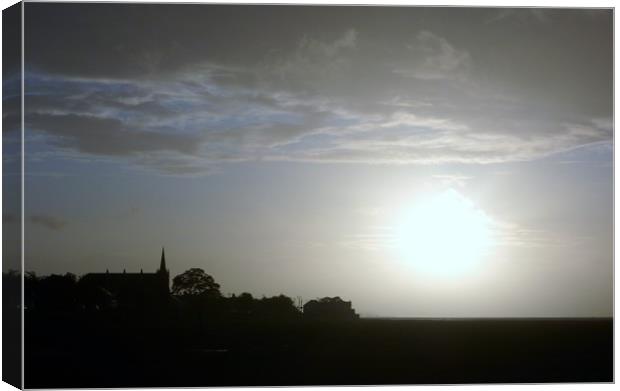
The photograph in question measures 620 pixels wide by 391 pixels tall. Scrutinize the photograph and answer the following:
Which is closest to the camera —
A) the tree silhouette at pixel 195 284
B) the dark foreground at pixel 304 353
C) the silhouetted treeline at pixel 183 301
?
the dark foreground at pixel 304 353

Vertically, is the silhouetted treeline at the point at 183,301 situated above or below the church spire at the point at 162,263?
below

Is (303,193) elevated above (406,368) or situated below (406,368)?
above

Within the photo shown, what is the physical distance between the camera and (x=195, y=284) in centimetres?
1273

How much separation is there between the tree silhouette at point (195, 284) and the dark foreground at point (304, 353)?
14.6 inches

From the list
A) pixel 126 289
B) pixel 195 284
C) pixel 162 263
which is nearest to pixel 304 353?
pixel 195 284

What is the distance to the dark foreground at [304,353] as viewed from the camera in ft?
40.0

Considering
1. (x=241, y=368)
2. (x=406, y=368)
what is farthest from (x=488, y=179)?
(x=241, y=368)

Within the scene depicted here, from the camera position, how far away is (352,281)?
1277cm

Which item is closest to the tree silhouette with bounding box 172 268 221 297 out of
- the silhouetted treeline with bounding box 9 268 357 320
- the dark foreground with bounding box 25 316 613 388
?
the silhouetted treeline with bounding box 9 268 357 320

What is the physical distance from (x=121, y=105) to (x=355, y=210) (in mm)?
2608

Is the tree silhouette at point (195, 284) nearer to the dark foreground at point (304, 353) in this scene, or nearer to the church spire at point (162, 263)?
the church spire at point (162, 263)

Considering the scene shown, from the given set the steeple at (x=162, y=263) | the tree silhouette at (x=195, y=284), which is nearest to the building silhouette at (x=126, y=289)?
the steeple at (x=162, y=263)

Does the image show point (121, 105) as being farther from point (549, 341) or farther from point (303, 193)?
A: point (549, 341)

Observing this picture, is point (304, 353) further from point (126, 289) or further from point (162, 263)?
point (126, 289)
